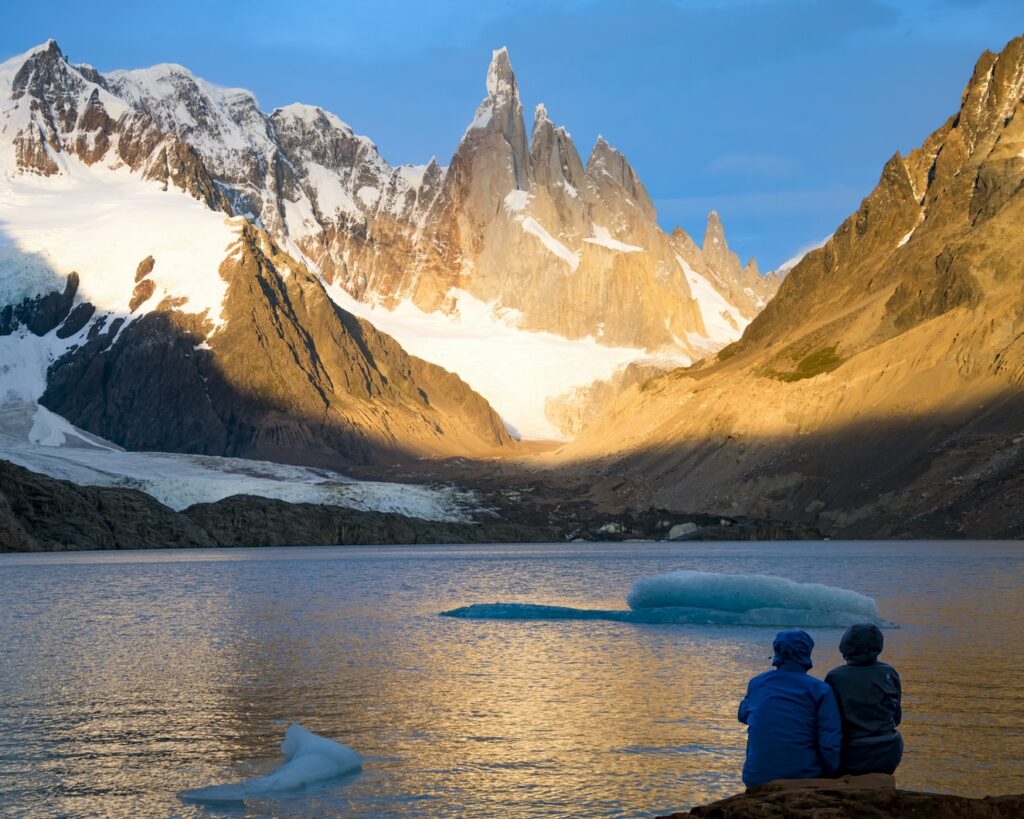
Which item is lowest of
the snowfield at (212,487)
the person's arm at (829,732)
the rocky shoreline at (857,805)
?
the rocky shoreline at (857,805)

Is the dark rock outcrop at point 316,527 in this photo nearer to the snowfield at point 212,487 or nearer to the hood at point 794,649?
the snowfield at point 212,487

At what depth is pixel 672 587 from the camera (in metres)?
40.9

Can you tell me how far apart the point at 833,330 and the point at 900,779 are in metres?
165

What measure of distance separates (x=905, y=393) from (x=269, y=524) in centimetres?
A: 7220

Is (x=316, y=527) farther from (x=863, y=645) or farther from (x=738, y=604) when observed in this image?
(x=863, y=645)

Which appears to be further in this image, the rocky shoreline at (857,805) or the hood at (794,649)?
the hood at (794,649)

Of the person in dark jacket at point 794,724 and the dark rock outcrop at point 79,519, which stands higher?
the dark rock outcrop at point 79,519

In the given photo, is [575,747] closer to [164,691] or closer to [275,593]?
[164,691]

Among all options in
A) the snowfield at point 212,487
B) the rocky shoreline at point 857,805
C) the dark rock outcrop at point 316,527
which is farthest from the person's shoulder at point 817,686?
the snowfield at point 212,487

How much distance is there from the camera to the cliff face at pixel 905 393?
413ft

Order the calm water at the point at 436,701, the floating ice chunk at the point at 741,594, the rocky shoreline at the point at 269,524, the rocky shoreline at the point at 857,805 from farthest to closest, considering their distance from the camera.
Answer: the rocky shoreline at the point at 269,524, the floating ice chunk at the point at 741,594, the calm water at the point at 436,701, the rocky shoreline at the point at 857,805

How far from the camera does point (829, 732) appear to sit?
45.4ft

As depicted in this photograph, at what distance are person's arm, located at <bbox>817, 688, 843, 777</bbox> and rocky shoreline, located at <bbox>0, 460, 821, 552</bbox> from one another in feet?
363

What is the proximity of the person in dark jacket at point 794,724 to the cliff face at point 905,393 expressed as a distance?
350ft
